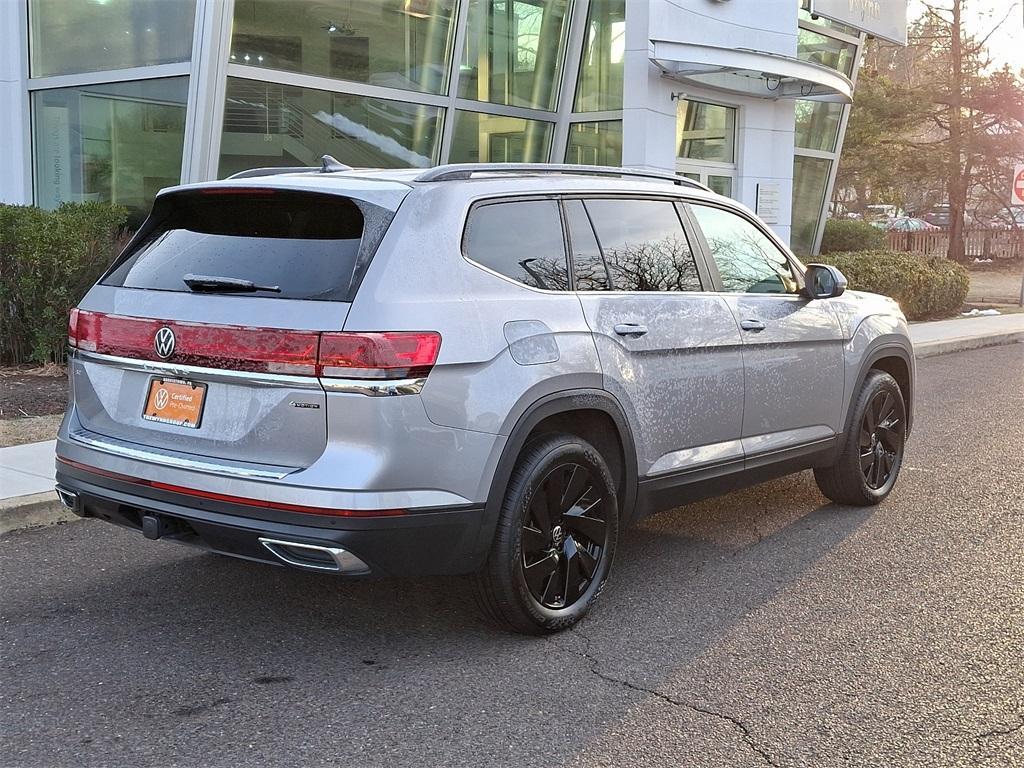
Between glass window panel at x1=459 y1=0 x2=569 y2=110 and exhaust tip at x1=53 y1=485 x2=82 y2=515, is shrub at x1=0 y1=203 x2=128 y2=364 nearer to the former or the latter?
exhaust tip at x1=53 y1=485 x2=82 y2=515

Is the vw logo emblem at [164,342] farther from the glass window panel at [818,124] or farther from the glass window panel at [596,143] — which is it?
the glass window panel at [818,124]

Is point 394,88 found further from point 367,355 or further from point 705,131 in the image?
point 367,355

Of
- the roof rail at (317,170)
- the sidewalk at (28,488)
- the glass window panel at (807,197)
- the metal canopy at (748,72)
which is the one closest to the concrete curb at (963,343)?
the metal canopy at (748,72)

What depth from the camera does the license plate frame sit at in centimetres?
402

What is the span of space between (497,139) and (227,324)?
46.0 feet

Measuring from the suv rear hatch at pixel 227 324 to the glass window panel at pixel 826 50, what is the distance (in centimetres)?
1979

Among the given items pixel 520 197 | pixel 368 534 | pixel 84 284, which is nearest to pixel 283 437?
pixel 368 534

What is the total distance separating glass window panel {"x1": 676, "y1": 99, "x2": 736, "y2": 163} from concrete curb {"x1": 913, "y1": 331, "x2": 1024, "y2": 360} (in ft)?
19.9

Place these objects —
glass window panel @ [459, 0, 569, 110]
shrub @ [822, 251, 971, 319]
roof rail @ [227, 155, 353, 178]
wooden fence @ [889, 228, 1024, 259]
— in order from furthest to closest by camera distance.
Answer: wooden fence @ [889, 228, 1024, 259] → shrub @ [822, 251, 971, 319] → glass window panel @ [459, 0, 569, 110] → roof rail @ [227, 155, 353, 178]

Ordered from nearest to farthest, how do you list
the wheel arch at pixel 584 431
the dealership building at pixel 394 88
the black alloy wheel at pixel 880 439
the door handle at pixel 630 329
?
the wheel arch at pixel 584 431 < the door handle at pixel 630 329 < the black alloy wheel at pixel 880 439 < the dealership building at pixel 394 88

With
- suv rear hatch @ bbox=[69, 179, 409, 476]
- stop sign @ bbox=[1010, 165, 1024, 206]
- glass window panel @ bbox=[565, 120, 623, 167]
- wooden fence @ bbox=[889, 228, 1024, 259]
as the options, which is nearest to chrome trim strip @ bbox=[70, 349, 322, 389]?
suv rear hatch @ bbox=[69, 179, 409, 476]

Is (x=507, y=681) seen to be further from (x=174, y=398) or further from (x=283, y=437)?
(x=174, y=398)

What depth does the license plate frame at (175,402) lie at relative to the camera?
158 inches

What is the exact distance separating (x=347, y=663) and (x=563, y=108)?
15.5 m
